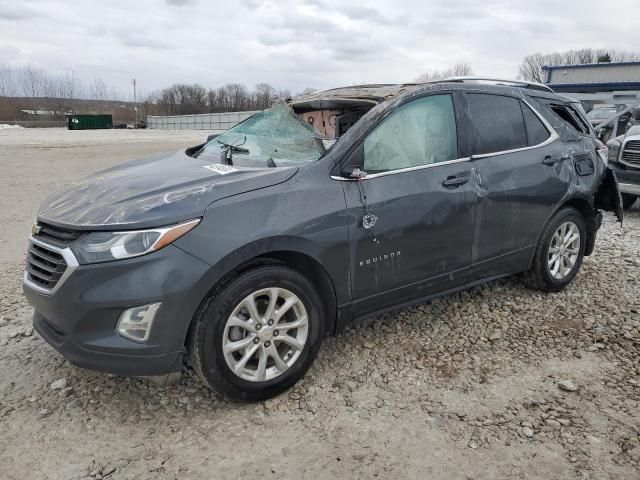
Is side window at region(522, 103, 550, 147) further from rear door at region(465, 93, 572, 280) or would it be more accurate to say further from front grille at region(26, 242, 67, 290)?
front grille at region(26, 242, 67, 290)

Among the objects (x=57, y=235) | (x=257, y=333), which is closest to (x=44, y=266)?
(x=57, y=235)

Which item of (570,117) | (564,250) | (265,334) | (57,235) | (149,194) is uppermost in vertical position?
(570,117)

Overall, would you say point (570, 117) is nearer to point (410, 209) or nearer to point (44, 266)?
point (410, 209)

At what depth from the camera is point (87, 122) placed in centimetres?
6197

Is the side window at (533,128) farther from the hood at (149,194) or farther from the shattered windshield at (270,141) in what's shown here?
the hood at (149,194)

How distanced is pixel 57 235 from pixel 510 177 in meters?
3.08

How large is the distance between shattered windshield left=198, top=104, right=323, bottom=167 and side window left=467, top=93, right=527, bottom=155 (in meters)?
1.20

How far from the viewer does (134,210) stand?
265 cm

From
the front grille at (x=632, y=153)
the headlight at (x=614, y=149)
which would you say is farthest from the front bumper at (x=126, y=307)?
the headlight at (x=614, y=149)

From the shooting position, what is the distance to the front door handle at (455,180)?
3475 millimetres

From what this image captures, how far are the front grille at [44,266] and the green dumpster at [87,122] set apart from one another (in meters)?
63.9

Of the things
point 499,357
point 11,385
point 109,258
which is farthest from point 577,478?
point 11,385

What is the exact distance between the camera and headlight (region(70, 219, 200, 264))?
2502 mm

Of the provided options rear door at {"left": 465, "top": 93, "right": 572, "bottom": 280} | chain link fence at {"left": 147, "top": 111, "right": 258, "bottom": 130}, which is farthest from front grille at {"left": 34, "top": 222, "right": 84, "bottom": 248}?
chain link fence at {"left": 147, "top": 111, "right": 258, "bottom": 130}
